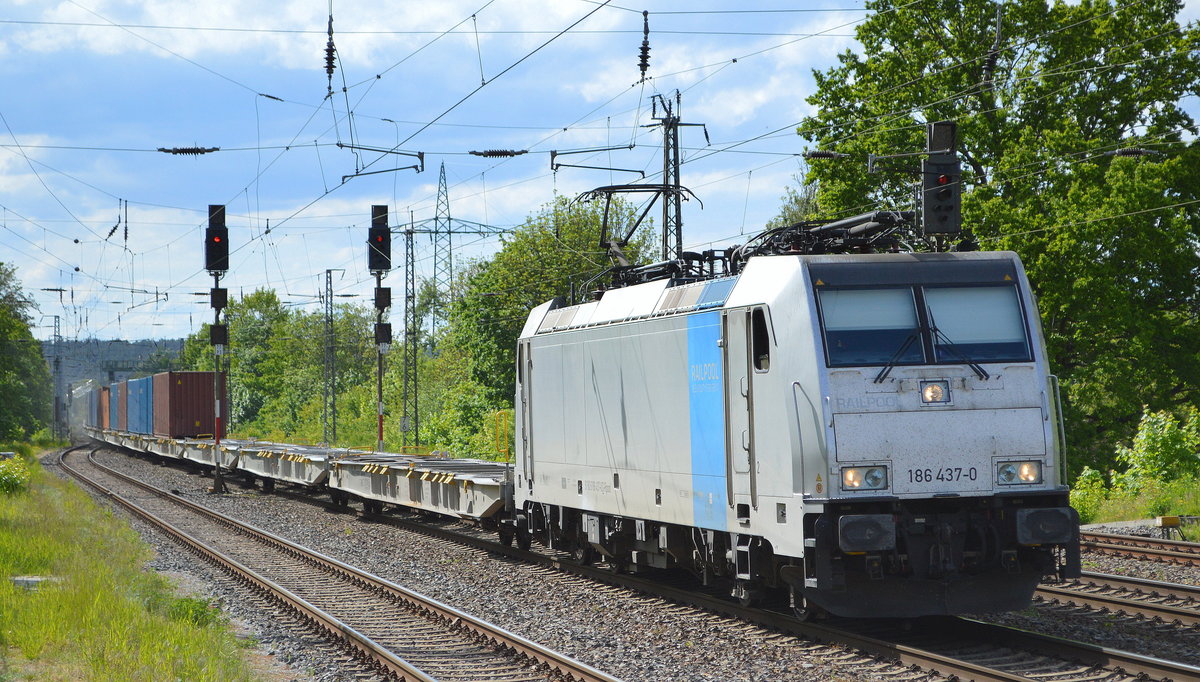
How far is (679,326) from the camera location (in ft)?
40.8

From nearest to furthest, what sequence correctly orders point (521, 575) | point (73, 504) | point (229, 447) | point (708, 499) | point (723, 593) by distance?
point (708, 499), point (723, 593), point (521, 575), point (73, 504), point (229, 447)

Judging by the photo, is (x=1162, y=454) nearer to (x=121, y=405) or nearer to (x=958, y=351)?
(x=958, y=351)

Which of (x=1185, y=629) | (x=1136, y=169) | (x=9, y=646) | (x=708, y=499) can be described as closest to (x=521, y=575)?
(x=708, y=499)

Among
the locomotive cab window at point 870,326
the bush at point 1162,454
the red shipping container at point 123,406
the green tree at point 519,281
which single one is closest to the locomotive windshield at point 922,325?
the locomotive cab window at point 870,326

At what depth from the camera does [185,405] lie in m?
49.4

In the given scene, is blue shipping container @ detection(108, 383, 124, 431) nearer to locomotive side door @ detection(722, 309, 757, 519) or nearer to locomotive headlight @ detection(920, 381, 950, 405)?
locomotive side door @ detection(722, 309, 757, 519)

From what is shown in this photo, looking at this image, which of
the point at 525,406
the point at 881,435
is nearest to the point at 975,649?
the point at 881,435

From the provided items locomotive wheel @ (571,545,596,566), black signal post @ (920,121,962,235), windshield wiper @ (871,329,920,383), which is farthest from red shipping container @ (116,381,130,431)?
windshield wiper @ (871,329,920,383)

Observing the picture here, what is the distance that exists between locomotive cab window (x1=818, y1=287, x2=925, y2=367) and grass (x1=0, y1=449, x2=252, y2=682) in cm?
553

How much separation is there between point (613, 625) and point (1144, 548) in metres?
8.04

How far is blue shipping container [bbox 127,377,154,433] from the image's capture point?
53969 millimetres

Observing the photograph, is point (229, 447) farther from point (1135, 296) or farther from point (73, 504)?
point (1135, 296)

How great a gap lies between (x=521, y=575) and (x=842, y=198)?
69.9ft

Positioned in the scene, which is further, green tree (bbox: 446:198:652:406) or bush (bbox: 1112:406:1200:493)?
green tree (bbox: 446:198:652:406)
